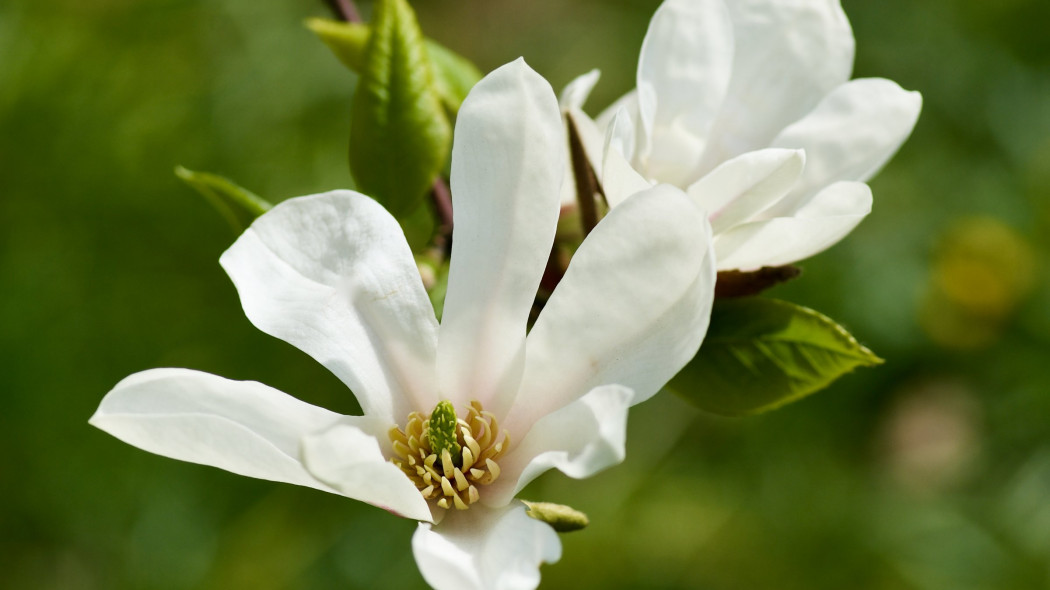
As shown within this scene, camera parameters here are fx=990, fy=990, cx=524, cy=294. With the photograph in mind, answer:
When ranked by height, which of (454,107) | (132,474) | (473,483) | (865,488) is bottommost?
(865,488)

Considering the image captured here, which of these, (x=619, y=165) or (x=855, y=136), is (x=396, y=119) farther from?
(x=855, y=136)

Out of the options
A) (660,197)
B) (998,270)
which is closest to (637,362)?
(660,197)

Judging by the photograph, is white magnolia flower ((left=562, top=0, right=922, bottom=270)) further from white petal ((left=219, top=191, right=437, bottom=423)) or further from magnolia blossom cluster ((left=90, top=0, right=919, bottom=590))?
white petal ((left=219, top=191, right=437, bottom=423))

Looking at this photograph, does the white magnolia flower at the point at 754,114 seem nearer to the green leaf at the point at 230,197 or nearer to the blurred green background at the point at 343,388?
the green leaf at the point at 230,197

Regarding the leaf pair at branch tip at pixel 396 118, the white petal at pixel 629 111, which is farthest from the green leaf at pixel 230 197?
the white petal at pixel 629 111

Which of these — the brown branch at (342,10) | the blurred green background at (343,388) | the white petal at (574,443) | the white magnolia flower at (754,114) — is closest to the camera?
the white petal at (574,443)

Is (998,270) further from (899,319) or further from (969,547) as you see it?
(969,547)

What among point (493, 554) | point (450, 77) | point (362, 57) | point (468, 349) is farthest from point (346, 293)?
point (450, 77)
